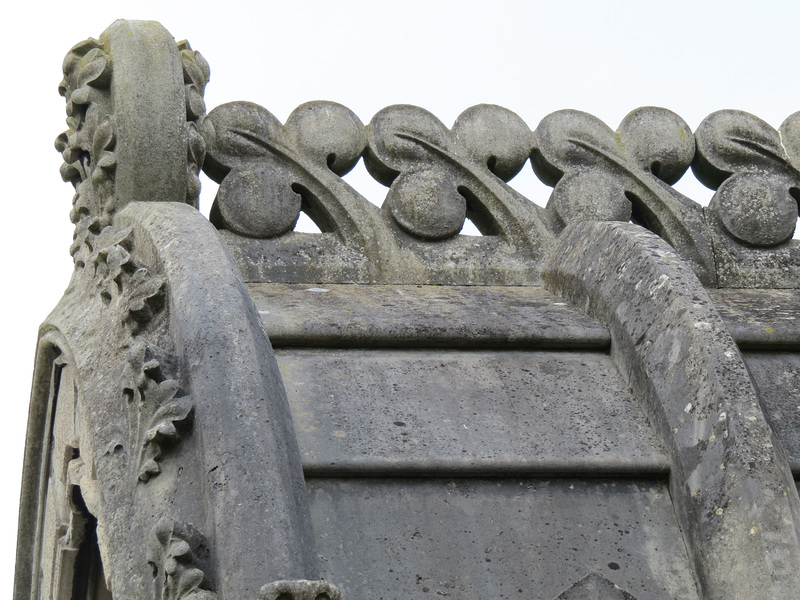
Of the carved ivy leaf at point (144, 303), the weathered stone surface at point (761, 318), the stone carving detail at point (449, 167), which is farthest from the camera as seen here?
the stone carving detail at point (449, 167)

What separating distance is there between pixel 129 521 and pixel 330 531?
1.30 feet

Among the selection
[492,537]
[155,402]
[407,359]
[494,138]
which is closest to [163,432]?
[155,402]

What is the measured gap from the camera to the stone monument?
2197 millimetres

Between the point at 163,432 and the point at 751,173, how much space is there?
2.25 m

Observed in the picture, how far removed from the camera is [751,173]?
373cm

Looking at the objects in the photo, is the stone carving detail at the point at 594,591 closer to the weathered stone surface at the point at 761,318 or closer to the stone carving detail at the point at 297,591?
the stone carving detail at the point at 297,591

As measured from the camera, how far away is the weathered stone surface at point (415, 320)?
2822 mm

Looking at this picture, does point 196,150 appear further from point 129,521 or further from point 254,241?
point 129,521

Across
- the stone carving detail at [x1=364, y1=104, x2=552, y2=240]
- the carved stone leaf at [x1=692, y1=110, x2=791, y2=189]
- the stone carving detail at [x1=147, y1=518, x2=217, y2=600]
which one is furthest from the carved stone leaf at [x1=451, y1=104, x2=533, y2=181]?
the stone carving detail at [x1=147, y1=518, x2=217, y2=600]

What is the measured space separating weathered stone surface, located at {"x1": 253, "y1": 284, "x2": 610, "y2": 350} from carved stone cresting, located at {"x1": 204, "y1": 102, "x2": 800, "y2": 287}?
222 millimetres

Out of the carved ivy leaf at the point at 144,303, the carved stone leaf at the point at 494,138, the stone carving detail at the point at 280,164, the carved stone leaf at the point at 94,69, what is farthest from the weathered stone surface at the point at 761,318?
the carved stone leaf at the point at 94,69

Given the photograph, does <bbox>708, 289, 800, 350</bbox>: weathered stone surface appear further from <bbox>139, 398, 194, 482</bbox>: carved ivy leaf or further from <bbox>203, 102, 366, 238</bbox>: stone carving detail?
<bbox>139, 398, 194, 482</bbox>: carved ivy leaf

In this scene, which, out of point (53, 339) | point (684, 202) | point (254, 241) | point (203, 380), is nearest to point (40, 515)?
point (53, 339)

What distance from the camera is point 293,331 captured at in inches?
110
